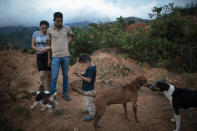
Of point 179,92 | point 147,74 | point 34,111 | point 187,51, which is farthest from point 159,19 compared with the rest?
point 34,111

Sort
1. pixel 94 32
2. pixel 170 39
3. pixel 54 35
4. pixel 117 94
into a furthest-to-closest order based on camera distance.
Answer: pixel 94 32 < pixel 170 39 < pixel 54 35 < pixel 117 94

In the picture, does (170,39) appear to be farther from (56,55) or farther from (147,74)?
(56,55)

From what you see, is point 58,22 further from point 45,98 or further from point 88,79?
point 45,98

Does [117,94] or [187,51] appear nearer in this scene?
[117,94]

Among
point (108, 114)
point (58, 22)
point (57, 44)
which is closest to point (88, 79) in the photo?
point (108, 114)

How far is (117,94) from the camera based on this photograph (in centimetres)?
347

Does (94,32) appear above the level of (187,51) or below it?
above

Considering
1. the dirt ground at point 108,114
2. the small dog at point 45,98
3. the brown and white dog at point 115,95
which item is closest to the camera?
the brown and white dog at point 115,95

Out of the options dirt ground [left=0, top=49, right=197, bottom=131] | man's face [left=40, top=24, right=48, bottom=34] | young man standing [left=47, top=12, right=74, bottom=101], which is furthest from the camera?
man's face [left=40, top=24, right=48, bottom=34]

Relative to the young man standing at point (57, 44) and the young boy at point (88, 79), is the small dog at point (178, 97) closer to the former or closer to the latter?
the young boy at point (88, 79)

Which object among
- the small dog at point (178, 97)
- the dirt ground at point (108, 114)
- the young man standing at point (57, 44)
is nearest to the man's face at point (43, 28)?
the young man standing at point (57, 44)

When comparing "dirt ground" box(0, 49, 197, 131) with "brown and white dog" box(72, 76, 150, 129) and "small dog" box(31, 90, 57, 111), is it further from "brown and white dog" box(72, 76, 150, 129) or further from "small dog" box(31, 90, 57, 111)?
"brown and white dog" box(72, 76, 150, 129)

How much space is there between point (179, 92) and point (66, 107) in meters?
2.95

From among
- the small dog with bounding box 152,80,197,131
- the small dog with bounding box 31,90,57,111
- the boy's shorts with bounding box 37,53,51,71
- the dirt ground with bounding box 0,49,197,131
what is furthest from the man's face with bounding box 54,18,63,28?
the small dog with bounding box 152,80,197,131
